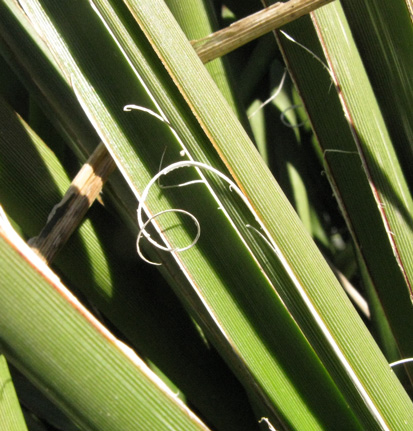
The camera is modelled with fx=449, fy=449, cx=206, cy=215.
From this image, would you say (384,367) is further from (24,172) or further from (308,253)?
(24,172)

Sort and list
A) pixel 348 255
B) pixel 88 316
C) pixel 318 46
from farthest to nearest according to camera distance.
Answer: pixel 348 255
pixel 318 46
pixel 88 316

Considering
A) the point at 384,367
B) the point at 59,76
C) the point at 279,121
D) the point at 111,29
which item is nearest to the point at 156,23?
the point at 111,29

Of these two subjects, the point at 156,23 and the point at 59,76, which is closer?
the point at 156,23

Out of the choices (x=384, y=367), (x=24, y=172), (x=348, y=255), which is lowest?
(x=348, y=255)

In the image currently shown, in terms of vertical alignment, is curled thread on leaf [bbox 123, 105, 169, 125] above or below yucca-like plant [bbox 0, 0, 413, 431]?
above

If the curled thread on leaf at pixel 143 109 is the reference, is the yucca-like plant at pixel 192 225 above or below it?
below

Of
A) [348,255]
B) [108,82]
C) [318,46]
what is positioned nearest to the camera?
[108,82]

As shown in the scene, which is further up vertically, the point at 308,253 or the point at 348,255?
the point at 308,253
